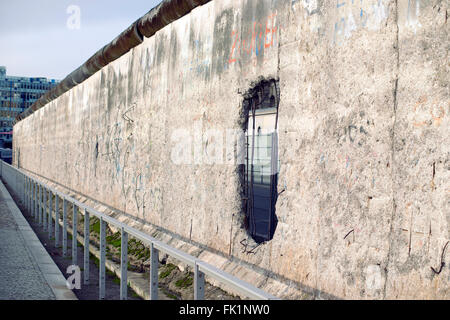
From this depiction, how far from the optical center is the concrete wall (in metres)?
3.47

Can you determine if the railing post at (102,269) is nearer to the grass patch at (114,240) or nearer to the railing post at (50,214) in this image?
the grass patch at (114,240)

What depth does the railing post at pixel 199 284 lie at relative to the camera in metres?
3.16

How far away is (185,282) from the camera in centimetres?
597

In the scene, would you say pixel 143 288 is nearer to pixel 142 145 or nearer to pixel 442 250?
pixel 442 250

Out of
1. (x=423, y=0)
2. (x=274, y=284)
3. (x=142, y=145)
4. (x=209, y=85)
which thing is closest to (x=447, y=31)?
(x=423, y=0)

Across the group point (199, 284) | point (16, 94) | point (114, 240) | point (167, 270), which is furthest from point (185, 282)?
point (16, 94)

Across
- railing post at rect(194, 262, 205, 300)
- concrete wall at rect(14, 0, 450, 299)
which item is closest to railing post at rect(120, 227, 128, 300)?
concrete wall at rect(14, 0, 450, 299)

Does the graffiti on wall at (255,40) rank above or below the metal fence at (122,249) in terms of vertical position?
above

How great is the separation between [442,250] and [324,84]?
68.9 inches

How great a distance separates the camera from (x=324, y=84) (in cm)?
450

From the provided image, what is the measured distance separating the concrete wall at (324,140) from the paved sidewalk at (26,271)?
5.32ft

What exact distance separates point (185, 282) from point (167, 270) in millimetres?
685

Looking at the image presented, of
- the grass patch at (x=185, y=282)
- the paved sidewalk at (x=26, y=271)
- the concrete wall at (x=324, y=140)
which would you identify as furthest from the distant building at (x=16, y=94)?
the grass patch at (x=185, y=282)

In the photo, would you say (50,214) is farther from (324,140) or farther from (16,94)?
(16,94)
